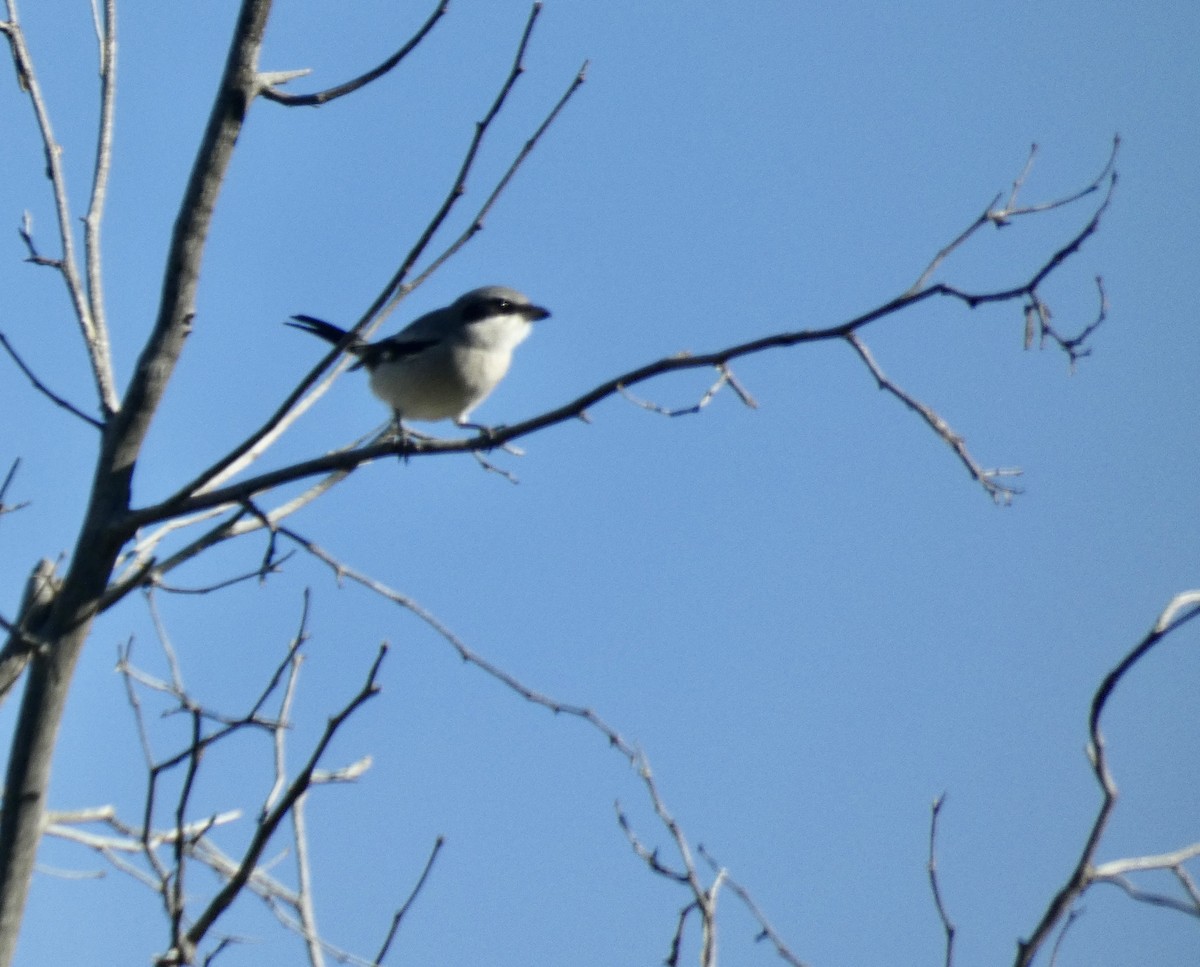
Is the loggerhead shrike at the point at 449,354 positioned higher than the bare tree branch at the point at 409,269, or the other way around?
the loggerhead shrike at the point at 449,354

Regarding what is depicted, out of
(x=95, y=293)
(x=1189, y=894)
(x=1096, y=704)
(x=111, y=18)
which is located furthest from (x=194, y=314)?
(x=1189, y=894)

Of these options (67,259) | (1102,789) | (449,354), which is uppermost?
(449,354)

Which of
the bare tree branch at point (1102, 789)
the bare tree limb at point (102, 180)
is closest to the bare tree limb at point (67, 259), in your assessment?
the bare tree limb at point (102, 180)

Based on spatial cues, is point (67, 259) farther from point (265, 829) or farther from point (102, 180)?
point (265, 829)

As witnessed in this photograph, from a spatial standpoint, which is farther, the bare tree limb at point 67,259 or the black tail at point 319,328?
the black tail at point 319,328

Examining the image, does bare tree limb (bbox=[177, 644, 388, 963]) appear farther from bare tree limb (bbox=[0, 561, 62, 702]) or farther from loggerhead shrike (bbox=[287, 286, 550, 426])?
loggerhead shrike (bbox=[287, 286, 550, 426])

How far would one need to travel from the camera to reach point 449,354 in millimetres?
6105

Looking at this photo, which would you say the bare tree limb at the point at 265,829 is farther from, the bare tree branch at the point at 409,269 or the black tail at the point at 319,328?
the black tail at the point at 319,328

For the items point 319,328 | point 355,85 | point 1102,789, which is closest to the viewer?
point 1102,789

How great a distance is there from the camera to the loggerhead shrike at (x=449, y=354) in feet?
20.0

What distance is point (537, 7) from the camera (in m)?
3.00

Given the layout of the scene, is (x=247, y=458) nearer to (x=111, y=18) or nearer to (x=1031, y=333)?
(x=111, y=18)

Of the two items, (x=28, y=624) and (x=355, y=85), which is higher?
(x=355, y=85)

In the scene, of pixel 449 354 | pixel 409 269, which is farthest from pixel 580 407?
pixel 449 354
